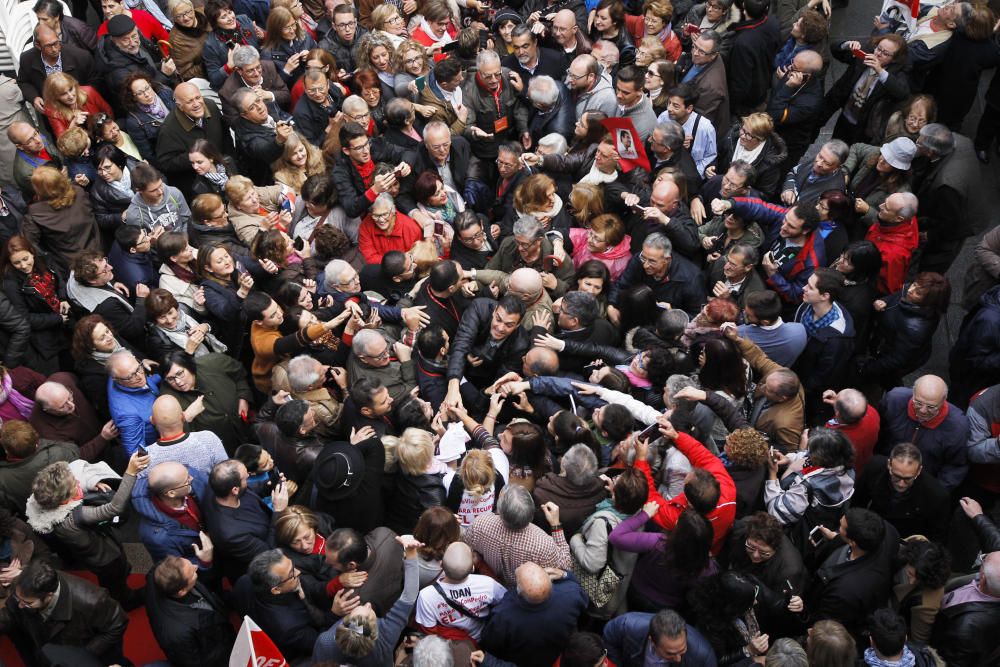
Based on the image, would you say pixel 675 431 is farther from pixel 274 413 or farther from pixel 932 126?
pixel 932 126

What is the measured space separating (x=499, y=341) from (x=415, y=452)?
4.10 ft

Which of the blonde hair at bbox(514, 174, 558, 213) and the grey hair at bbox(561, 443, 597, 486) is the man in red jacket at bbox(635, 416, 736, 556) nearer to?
the grey hair at bbox(561, 443, 597, 486)

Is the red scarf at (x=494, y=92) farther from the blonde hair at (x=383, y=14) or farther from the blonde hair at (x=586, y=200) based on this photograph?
the blonde hair at (x=586, y=200)

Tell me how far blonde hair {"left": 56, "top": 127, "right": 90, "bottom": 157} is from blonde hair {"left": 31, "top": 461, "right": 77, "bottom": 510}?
296 centimetres

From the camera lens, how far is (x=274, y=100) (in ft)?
26.0

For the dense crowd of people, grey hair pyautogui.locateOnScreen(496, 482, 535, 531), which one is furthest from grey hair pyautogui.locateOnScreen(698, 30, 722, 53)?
grey hair pyautogui.locateOnScreen(496, 482, 535, 531)

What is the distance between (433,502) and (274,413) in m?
1.38

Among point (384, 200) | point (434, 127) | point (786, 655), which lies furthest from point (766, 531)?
point (434, 127)

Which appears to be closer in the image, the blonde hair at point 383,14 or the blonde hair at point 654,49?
the blonde hair at point 654,49

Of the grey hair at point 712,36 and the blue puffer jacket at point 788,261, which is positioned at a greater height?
the grey hair at point 712,36

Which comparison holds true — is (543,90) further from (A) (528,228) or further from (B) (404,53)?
(A) (528,228)

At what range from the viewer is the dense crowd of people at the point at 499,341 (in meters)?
4.66

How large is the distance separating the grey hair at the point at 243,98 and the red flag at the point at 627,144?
2.84 meters

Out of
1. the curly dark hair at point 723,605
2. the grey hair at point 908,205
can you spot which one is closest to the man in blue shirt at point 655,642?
the curly dark hair at point 723,605
